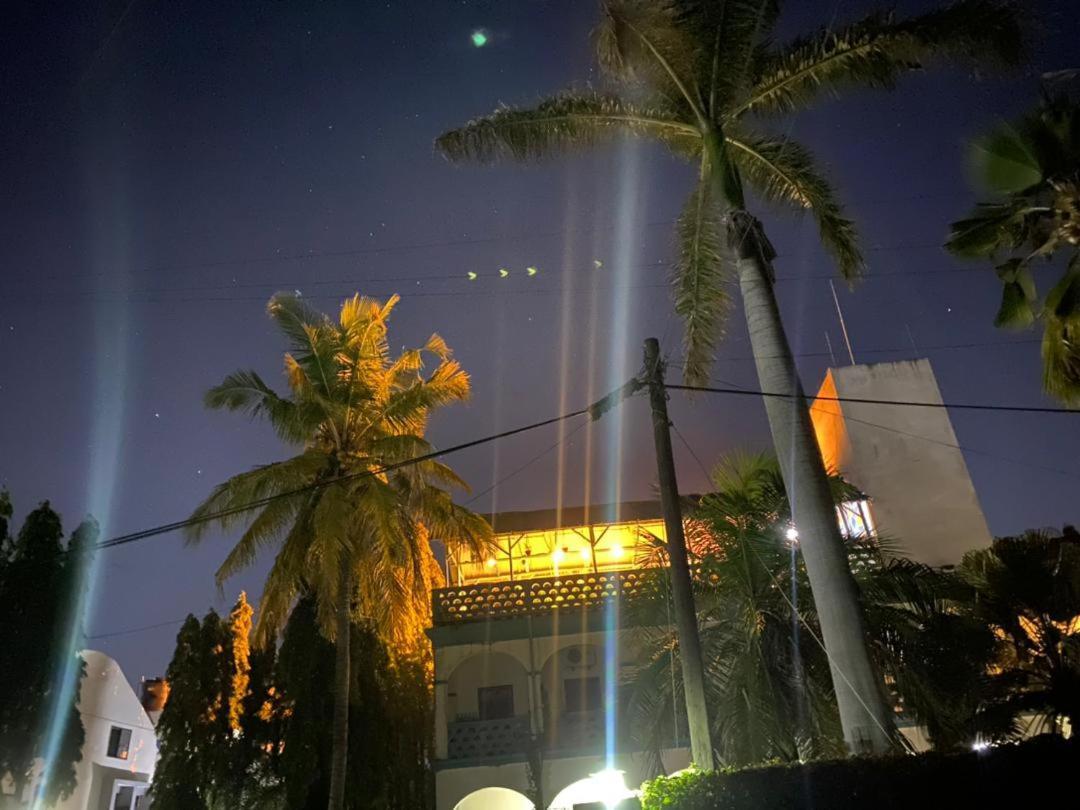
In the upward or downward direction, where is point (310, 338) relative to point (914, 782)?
upward

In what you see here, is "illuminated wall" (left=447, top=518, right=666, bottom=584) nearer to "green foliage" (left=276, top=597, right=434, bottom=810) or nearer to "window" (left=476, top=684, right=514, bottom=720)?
"window" (left=476, top=684, right=514, bottom=720)

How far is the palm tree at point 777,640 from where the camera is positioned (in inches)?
430

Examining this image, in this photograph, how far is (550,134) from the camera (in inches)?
472

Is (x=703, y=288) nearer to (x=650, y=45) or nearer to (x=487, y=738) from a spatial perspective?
(x=650, y=45)

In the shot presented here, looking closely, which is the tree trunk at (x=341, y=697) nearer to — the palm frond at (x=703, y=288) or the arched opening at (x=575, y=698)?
the arched opening at (x=575, y=698)

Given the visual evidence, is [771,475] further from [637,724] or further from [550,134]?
[550,134]

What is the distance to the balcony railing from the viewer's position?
1967 cm

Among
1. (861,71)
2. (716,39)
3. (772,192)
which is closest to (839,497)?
(772,192)

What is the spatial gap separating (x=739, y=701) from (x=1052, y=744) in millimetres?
4550

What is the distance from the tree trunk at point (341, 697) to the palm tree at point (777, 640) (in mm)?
5920

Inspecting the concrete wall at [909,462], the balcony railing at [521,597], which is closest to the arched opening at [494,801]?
the balcony railing at [521,597]

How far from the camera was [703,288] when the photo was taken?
11602mm

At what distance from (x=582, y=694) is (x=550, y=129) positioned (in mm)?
15554

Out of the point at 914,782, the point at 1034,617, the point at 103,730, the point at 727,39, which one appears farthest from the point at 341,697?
the point at 103,730
